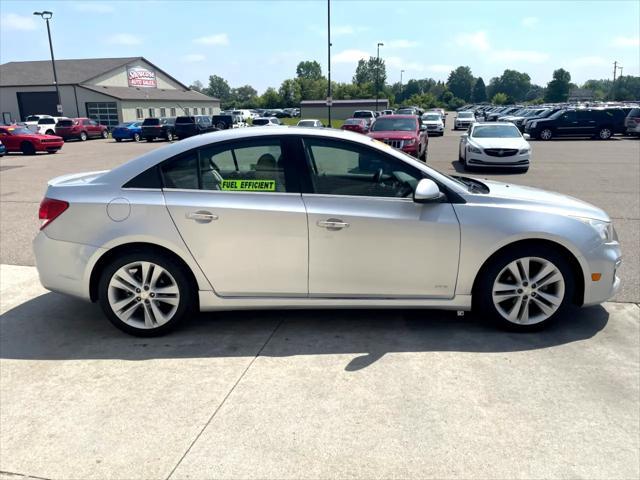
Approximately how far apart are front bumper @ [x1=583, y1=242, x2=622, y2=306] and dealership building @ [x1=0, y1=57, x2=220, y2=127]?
52.7 m

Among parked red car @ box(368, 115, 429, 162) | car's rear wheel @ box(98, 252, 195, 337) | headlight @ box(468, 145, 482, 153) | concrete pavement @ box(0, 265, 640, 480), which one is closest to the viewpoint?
concrete pavement @ box(0, 265, 640, 480)

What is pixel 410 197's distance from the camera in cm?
400

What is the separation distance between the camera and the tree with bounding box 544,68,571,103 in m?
103

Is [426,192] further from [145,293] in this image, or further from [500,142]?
[500,142]

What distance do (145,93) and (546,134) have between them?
1745 inches

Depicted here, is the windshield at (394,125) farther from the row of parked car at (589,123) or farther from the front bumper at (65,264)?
the row of parked car at (589,123)

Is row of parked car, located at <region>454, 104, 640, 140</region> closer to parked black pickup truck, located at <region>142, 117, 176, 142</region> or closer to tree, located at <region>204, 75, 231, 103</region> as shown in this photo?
parked black pickup truck, located at <region>142, 117, 176, 142</region>

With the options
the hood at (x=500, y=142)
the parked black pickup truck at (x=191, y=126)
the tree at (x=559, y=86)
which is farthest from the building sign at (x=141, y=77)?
the tree at (x=559, y=86)

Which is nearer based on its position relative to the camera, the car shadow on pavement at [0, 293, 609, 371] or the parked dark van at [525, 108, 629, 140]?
the car shadow on pavement at [0, 293, 609, 371]

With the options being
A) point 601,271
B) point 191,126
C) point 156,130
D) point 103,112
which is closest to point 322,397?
point 601,271

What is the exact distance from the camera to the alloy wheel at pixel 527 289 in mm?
4023

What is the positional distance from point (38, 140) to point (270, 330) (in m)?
25.2

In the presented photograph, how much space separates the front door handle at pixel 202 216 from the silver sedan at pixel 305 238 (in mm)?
11

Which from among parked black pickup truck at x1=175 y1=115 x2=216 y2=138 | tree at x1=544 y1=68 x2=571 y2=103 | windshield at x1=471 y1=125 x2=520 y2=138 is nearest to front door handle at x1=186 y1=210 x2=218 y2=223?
windshield at x1=471 y1=125 x2=520 y2=138
